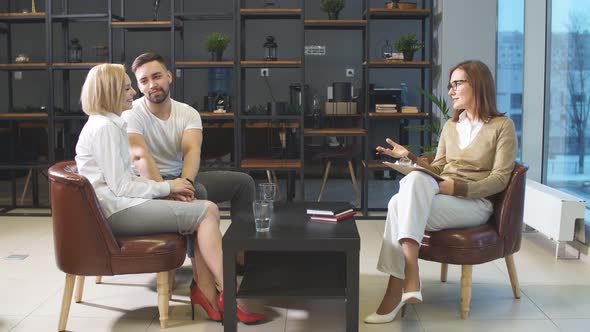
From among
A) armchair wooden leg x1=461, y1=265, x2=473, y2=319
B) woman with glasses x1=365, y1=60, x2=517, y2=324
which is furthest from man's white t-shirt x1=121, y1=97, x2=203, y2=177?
armchair wooden leg x1=461, y1=265, x2=473, y2=319

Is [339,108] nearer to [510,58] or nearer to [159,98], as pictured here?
[510,58]

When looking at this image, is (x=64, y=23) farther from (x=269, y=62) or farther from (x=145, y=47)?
(x=145, y=47)

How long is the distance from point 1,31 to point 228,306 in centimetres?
482

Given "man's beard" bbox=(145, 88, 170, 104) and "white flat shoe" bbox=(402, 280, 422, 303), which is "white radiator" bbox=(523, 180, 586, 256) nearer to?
"white flat shoe" bbox=(402, 280, 422, 303)

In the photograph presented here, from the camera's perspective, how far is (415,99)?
29.4 feet

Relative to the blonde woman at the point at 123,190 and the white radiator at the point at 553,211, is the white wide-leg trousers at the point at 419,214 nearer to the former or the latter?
the blonde woman at the point at 123,190

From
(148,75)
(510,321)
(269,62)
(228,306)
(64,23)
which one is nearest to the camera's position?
(228,306)

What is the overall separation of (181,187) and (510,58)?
139 inches

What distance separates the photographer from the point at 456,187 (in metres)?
3.33

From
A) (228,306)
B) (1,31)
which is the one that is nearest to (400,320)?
(228,306)

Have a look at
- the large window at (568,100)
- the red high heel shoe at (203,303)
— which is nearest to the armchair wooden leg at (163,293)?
the red high heel shoe at (203,303)

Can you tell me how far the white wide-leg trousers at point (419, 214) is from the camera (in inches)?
127

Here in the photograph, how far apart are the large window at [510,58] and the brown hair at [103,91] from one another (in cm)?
357

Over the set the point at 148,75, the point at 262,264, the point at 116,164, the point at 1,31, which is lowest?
the point at 262,264
